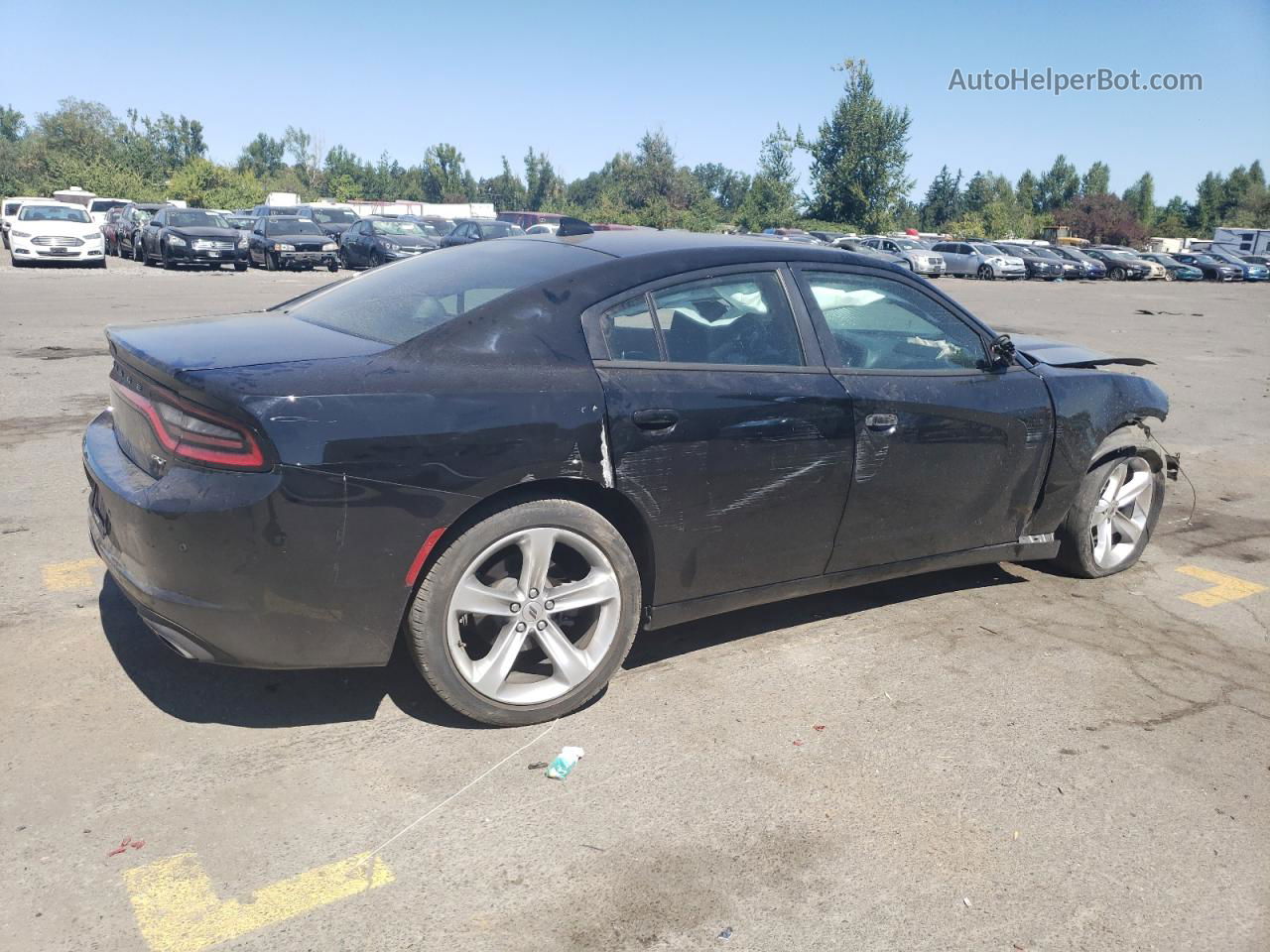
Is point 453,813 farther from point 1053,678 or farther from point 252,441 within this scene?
point 1053,678

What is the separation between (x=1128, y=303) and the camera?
29.6m

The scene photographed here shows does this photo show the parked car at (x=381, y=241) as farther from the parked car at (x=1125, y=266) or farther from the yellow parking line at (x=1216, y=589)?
the parked car at (x=1125, y=266)

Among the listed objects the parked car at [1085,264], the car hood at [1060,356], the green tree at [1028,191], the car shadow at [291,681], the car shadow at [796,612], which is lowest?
the car shadow at [291,681]

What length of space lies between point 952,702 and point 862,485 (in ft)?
2.85

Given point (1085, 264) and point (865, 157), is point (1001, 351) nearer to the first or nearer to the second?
point (1085, 264)

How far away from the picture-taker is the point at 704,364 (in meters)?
3.78

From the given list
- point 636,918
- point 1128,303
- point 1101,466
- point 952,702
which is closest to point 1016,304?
point 1128,303

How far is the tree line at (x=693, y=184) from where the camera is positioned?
68250 mm

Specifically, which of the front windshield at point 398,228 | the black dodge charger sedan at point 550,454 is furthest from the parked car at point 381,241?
the black dodge charger sedan at point 550,454

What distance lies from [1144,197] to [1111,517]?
428ft

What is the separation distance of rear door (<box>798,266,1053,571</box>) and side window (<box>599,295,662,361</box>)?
30.2 inches

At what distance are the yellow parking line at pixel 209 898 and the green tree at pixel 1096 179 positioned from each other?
124 m

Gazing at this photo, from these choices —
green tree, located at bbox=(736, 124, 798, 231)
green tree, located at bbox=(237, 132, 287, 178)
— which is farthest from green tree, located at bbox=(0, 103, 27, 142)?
green tree, located at bbox=(736, 124, 798, 231)

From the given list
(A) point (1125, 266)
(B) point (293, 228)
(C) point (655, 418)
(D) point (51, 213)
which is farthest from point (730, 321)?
(A) point (1125, 266)
